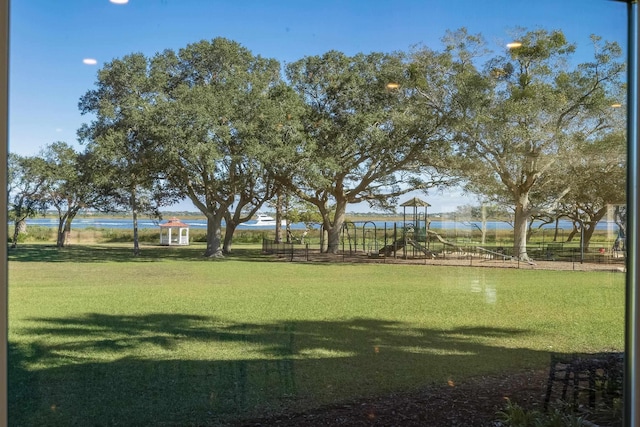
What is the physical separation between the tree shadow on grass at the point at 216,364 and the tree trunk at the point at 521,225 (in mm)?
308

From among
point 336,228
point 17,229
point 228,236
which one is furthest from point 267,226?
point 17,229

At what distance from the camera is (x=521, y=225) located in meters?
2.06

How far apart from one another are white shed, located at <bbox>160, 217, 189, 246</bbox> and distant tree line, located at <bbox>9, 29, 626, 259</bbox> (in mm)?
73

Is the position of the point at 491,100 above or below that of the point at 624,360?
above

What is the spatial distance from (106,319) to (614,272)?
1.75 m

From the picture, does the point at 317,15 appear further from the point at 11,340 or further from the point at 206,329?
the point at 11,340

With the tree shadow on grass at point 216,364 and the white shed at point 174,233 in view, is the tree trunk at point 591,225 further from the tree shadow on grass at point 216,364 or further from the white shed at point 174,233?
the white shed at point 174,233

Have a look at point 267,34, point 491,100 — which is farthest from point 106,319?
point 491,100

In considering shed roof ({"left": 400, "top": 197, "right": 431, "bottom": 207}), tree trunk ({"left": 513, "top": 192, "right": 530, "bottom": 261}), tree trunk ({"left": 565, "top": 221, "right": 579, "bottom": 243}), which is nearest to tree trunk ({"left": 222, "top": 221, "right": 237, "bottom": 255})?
shed roof ({"left": 400, "top": 197, "right": 431, "bottom": 207})

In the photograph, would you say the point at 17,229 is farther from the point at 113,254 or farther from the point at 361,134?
the point at 361,134

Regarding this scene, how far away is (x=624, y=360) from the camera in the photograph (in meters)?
1.77

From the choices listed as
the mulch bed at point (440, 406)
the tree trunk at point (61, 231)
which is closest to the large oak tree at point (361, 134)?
the mulch bed at point (440, 406)

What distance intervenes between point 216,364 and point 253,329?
0.16 m

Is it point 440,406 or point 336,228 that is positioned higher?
point 336,228
